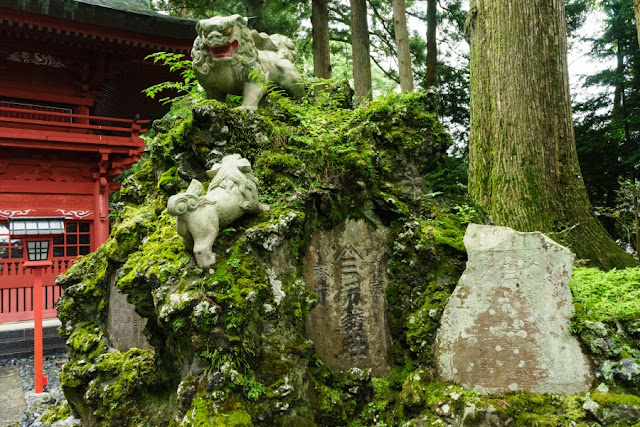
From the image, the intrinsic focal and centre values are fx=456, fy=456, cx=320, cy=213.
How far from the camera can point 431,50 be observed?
11.3 m

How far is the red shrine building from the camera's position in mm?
8227

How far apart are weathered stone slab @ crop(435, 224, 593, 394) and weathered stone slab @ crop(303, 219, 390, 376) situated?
0.56 metres

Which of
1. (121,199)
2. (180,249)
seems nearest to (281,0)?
(121,199)

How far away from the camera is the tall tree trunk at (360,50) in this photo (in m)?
9.84

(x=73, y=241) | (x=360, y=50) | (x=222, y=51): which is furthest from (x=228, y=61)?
(x=73, y=241)

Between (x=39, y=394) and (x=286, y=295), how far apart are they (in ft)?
14.9

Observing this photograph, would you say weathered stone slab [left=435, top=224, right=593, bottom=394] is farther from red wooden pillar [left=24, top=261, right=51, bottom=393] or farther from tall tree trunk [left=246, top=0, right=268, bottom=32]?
tall tree trunk [left=246, top=0, right=268, bottom=32]

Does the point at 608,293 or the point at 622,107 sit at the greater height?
the point at 622,107

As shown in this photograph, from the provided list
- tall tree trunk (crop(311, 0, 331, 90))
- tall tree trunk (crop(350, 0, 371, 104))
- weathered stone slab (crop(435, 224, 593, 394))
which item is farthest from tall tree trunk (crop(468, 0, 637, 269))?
tall tree trunk (crop(311, 0, 331, 90))

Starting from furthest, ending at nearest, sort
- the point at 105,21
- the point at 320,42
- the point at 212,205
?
the point at 320,42
the point at 105,21
the point at 212,205

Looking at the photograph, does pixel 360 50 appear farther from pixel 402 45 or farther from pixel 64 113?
pixel 64 113

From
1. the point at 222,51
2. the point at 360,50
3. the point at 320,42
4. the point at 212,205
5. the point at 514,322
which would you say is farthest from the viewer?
the point at 320,42

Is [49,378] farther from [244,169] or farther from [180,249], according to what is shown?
[244,169]

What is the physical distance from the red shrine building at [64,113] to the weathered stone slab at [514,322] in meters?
7.48
